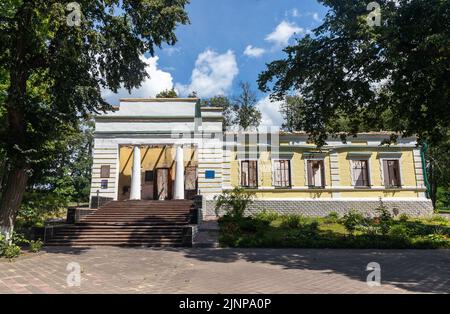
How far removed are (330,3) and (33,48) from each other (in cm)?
1010

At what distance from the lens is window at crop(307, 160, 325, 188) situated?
2161 centimetres

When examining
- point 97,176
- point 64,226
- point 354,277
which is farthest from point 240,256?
point 97,176

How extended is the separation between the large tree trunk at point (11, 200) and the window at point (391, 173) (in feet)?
66.5

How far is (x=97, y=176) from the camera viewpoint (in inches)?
821

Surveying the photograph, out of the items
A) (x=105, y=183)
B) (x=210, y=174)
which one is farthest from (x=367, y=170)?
(x=105, y=183)

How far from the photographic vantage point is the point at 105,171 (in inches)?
822

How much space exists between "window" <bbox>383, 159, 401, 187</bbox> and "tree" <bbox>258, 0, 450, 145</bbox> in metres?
8.55

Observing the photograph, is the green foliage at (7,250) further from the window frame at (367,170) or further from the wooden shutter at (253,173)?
the window frame at (367,170)

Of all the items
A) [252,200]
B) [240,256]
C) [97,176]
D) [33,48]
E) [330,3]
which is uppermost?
[330,3]

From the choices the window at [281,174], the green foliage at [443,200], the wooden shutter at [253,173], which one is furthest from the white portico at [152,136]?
the green foliage at [443,200]

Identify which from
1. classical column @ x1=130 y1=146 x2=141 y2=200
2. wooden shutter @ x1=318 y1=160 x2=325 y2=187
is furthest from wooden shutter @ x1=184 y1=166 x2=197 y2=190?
wooden shutter @ x1=318 y1=160 x2=325 y2=187
